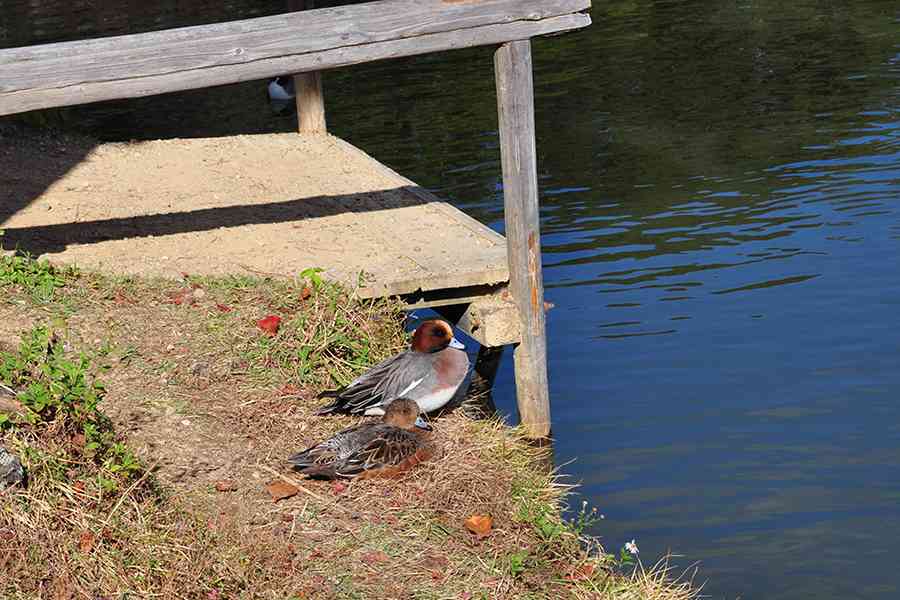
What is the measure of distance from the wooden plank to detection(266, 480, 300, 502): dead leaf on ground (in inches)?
100

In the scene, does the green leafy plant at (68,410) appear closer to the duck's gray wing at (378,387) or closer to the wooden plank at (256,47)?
the duck's gray wing at (378,387)

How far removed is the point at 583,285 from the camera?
11.4 metres

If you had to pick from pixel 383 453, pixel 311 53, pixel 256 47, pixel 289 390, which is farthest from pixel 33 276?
pixel 383 453

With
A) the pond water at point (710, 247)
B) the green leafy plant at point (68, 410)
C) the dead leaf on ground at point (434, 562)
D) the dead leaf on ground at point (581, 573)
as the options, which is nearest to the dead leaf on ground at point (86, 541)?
the green leafy plant at point (68, 410)

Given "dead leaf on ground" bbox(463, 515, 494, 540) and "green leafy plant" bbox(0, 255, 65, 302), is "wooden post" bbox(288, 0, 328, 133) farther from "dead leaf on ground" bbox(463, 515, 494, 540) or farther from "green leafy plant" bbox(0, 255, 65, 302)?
"dead leaf on ground" bbox(463, 515, 494, 540)

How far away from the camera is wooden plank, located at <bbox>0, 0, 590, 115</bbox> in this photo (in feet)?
23.9

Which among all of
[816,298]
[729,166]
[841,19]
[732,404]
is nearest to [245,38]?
[732,404]

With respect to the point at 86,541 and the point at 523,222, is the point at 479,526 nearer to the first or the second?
the point at 86,541

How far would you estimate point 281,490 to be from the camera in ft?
20.6

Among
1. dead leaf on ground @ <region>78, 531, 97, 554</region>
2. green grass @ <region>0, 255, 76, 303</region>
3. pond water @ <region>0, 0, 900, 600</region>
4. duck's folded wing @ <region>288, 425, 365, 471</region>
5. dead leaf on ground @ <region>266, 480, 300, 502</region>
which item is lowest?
pond water @ <region>0, 0, 900, 600</region>

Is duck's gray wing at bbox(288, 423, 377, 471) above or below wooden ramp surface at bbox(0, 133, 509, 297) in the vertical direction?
below

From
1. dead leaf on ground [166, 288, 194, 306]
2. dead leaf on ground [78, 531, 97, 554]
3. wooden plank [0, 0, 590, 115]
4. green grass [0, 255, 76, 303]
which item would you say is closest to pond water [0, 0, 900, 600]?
dead leaf on ground [166, 288, 194, 306]

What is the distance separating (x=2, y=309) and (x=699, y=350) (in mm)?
5293

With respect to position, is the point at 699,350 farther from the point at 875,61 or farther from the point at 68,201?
the point at 875,61
